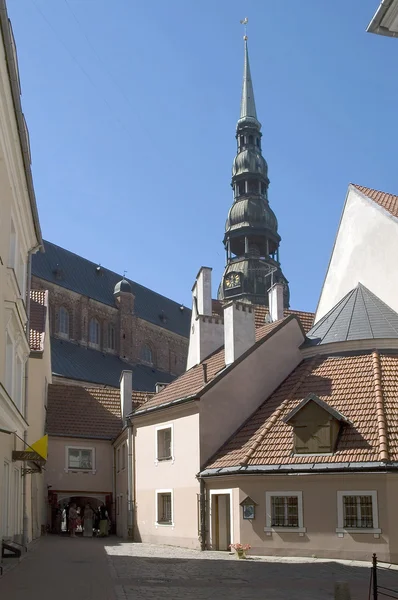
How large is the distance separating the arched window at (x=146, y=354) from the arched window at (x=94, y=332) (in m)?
6.20

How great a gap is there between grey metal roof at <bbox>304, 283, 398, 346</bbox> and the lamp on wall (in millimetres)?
6486

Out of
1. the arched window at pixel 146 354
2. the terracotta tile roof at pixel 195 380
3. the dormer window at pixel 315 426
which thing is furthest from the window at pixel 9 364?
the arched window at pixel 146 354

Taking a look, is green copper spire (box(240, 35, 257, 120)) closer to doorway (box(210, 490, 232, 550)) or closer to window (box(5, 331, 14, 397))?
doorway (box(210, 490, 232, 550))

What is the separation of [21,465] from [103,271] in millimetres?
49853

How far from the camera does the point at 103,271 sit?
240 feet

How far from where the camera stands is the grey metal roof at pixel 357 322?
26.3m

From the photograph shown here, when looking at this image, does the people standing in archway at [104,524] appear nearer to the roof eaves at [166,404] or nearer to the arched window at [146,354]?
the roof eaves at [166,404]

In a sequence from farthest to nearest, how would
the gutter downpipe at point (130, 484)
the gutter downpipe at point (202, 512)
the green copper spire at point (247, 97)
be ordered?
the green copper spire at point (247, 97)
the gutter downpipe at point (130, 484)
the gutter downpipe at point (202, 512)

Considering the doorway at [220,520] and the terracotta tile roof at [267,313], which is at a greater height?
the terracotta tile roof at [267,313]

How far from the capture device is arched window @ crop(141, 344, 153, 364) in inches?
2881

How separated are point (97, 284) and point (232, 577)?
5528cm

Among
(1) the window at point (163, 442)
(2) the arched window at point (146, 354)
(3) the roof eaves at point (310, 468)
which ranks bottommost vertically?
(3) the roof eaves at point (310, 468)

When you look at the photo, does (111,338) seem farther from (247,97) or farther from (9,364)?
(9,364)

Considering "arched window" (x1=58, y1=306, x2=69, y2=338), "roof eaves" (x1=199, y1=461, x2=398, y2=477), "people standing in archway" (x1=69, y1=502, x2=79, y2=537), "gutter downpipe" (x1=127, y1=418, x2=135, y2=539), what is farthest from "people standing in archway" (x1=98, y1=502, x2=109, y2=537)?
"arched window" (x1=58, y1=306, x2=69, y2=338)
